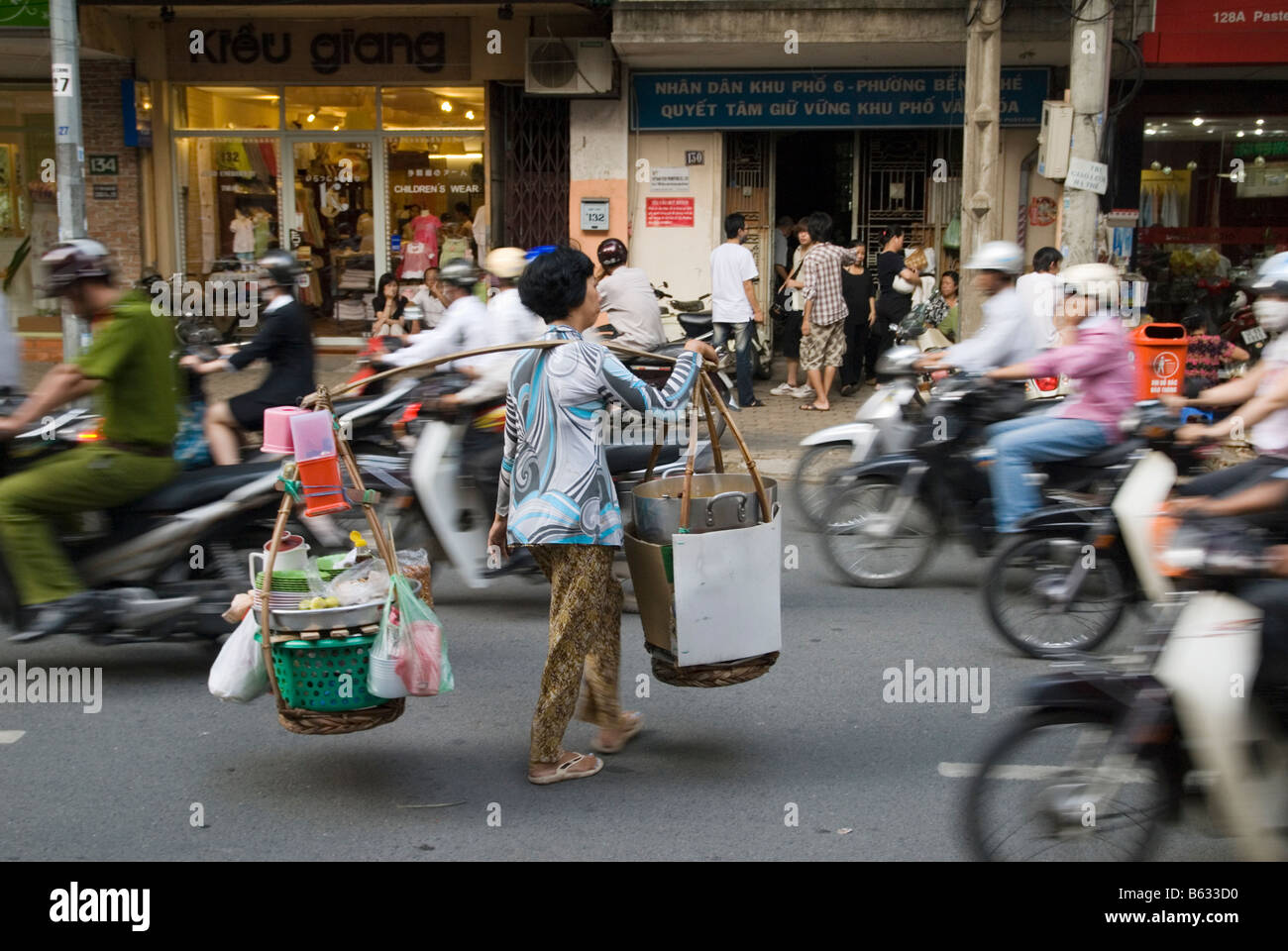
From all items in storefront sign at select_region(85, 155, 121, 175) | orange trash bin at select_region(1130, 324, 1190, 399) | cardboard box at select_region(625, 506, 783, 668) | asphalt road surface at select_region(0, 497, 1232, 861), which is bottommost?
asphalt road surface at select_region(0, 497, 1232, 861)

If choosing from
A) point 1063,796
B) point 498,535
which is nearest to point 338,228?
point 498,535

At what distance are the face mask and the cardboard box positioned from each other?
2.01 m

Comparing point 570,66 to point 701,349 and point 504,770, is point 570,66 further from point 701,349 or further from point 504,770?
point 504,770

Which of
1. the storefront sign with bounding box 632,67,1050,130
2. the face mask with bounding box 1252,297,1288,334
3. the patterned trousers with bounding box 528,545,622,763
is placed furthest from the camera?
the storefront sign with bounding box 632,67,1050,130

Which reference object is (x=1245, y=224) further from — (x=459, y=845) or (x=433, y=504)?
(x=459, y=845)

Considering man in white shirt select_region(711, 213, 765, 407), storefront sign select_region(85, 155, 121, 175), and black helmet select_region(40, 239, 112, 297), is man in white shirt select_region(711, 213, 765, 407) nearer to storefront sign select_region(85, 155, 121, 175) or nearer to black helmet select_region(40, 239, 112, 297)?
black helmet select_region(40, 239, 112, 297)

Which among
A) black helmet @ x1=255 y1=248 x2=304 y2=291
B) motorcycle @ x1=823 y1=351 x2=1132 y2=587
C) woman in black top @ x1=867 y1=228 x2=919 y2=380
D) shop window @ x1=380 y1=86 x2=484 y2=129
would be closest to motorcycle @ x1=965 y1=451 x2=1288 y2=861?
motorcycle @ x1=823 y1=351 x2=1132 y2=587

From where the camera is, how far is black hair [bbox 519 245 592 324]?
4.43 metres

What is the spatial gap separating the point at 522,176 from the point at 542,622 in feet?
32.8

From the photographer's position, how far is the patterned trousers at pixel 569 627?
177 inches

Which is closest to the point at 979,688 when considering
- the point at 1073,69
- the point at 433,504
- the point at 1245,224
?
the point at 433,504

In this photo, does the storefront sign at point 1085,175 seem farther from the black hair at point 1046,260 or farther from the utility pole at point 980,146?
the utility pole at point 980,146

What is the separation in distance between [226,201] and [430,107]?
2.76 meters

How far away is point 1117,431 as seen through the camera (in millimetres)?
6344
